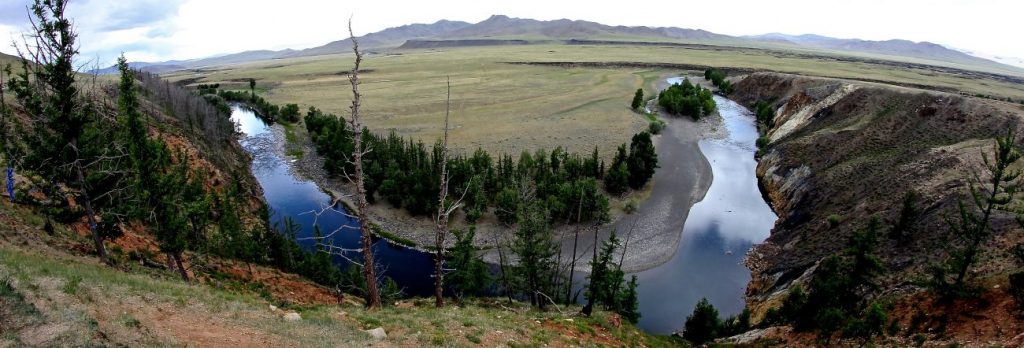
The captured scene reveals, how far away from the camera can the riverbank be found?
42500mm

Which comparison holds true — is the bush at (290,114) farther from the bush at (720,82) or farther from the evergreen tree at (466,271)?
the bush at (720,82)

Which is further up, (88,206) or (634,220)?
(88,206)

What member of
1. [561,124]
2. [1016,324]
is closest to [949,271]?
[1016,324]

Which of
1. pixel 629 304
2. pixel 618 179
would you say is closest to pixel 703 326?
pixel 629 304

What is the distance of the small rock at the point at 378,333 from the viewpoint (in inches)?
617

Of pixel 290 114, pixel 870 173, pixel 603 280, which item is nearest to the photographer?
pixel 603 280

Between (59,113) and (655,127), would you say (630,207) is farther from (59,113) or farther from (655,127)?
(59,113)

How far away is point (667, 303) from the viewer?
3638cm

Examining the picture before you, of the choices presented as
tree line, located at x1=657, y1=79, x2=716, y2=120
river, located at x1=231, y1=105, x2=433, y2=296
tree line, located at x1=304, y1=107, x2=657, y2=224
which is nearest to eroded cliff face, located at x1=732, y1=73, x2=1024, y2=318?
tree line, located at x1=304, y1=107, x2=657, y2=224

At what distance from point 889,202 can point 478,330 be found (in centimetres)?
3690

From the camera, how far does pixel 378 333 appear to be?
1591cm

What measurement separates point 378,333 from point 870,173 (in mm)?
47073

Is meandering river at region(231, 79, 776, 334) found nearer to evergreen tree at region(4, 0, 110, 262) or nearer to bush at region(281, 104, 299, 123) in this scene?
evergreen tree at region(4, 0, 110, 262)

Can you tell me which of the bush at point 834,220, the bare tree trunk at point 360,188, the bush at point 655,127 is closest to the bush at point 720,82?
the bush at point 655,127
